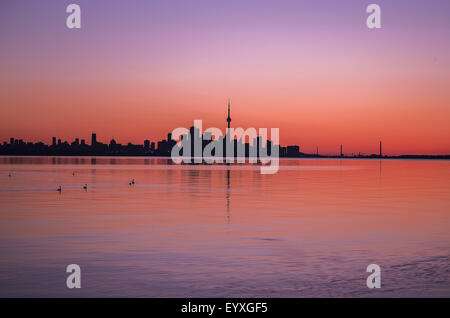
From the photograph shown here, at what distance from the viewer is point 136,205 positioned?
46.9 metres

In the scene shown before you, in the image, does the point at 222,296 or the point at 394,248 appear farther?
the point at 394,248

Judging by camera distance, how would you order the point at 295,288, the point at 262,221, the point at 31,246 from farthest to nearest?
the point at 262,221 → the point at 31,246 → the point at 295,288

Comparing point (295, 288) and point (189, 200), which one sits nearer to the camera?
point (295, 288)

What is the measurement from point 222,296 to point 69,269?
6767mm

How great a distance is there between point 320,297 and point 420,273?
5553 mm
